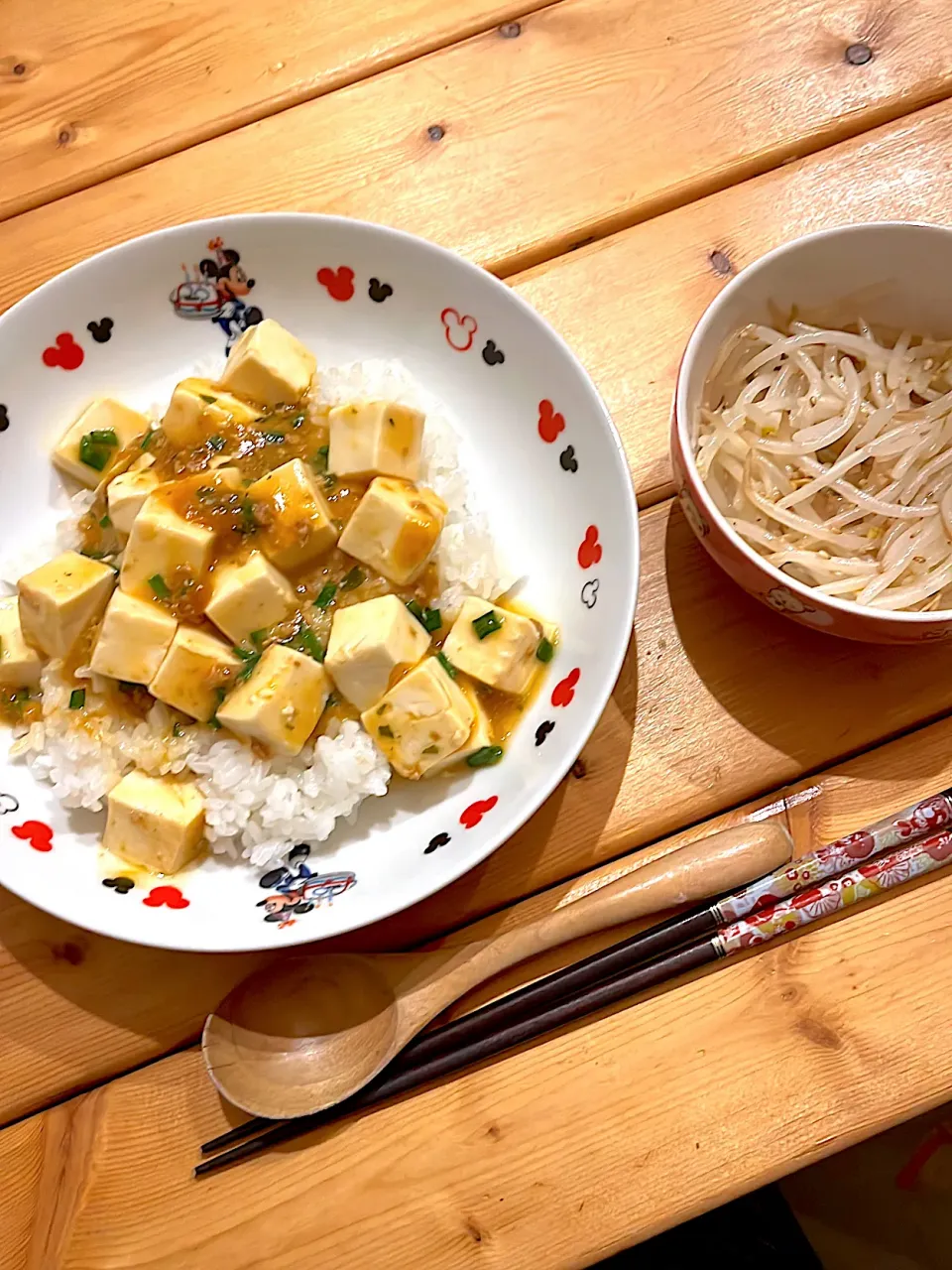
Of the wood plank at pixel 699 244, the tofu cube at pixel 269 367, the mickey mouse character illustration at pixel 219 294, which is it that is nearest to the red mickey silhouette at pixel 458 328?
the wood plank at pixel 699 244

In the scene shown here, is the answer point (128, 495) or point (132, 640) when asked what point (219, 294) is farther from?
point (132, 640)

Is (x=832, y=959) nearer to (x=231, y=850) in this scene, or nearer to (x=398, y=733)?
(x=398, y=733)

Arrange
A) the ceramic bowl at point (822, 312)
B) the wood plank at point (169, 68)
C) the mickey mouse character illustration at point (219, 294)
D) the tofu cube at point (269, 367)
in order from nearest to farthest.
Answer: the ceramic bowl at point (822, 312) < the tofu cube at point (269, 367) < the mickey mouse character illustration at point (219, 294) < the wood plank at point (169, 68)

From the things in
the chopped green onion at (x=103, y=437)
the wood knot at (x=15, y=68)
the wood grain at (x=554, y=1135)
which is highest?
the wood knot at (x=15, y=68)

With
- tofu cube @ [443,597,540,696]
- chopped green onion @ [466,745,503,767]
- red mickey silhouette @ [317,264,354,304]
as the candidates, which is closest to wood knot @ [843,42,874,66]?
red mickey silhouette @ [317,264,354,304]

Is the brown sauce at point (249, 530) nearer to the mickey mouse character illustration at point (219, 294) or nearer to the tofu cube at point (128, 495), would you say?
the tofu cube at point (128, 495)

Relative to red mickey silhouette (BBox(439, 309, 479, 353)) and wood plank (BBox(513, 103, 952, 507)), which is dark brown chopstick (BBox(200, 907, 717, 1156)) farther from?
red mickey silhouette (BBox(439, 309, 479, 353))
